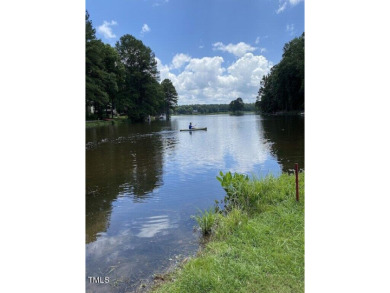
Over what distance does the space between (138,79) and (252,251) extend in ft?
115

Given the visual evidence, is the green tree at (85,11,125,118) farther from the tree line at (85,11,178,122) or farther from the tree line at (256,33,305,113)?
the tree line at (256,33,305,113)

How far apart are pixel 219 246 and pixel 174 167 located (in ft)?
18.8

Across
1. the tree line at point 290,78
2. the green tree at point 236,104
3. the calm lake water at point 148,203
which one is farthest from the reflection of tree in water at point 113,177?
the tree line at point 290,78

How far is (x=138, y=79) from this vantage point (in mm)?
35625

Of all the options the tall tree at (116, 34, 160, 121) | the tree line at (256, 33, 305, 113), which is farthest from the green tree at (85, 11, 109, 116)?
the tree line at (256, 33, 305, 113)

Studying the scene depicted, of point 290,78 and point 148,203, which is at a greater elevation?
point 290,78

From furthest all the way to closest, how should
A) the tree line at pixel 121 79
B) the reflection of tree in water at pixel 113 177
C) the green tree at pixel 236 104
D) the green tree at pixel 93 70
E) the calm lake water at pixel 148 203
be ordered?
the tree line at pixel 121 79, the green tree at pixel 93 70, the green tree at pixel 236 104, the reflection of tree in water at pixel 113 177, the calm lake water at pixel 148 203

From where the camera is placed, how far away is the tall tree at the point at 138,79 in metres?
31.2

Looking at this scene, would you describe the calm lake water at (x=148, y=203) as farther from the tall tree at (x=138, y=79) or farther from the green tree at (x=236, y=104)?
the tall tree at (x=138, y=79)

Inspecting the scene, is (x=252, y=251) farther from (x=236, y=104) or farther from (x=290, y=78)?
(x=290, y=78)

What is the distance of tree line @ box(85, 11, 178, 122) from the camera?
25.1 meters

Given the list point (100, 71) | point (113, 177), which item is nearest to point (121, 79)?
point (100, 71)
